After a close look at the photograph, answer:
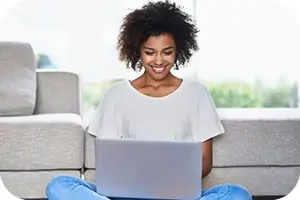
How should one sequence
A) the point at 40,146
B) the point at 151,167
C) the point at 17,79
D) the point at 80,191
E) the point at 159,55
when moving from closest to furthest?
1. the point at 151,167
2. the point at 80,191
3. the point at 159,55
4. the point at 40,146
5. the point at 17,79

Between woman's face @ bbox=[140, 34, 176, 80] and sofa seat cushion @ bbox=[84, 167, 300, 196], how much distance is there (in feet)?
1.73

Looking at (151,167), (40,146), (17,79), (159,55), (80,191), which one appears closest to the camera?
(151,167)

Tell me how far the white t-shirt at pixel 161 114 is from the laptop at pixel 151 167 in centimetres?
43

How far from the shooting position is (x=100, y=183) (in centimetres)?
181

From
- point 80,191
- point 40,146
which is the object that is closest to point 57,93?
point 40,146

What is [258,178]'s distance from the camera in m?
2.48

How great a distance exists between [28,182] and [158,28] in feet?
2.75

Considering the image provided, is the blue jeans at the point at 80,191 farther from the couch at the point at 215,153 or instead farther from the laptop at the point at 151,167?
the couch at the point at 215,153

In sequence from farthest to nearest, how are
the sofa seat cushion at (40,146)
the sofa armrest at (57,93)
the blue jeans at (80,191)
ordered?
the sofa armrest at (57,93)
the sofa seat cushion at (40,146)
the blue jeans at (80,191)

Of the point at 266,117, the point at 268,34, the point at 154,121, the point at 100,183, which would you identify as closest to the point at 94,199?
the point at 100,183

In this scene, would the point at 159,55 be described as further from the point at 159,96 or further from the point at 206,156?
the point at 206,156

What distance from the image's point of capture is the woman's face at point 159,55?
85.2 inches

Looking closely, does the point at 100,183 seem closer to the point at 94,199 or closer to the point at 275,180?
the point at 94,199

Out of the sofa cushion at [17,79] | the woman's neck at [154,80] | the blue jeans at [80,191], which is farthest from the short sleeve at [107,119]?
the sofa cushion at [17,79]
